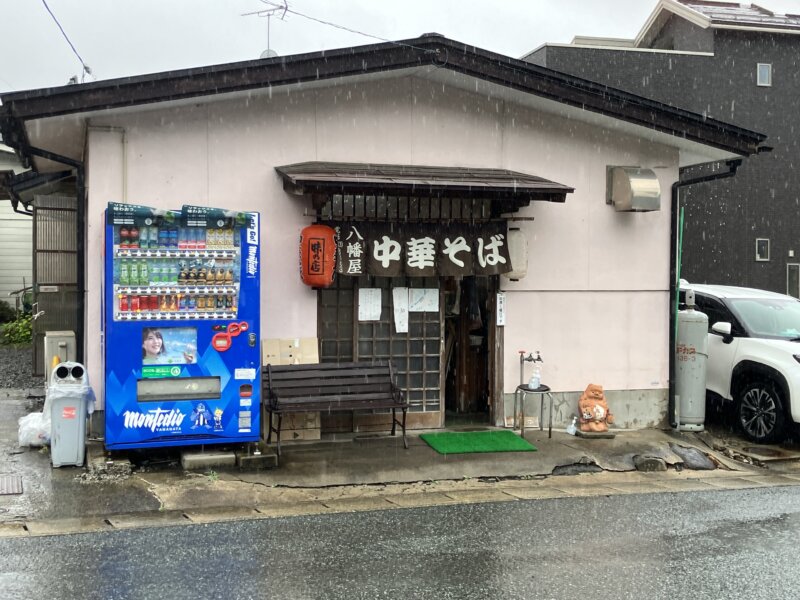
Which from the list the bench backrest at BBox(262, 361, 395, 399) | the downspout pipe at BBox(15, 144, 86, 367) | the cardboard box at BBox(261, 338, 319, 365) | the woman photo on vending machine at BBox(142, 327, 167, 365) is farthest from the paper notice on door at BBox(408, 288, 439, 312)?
the downspout pipe at BBox(15, 144, 86, 367)

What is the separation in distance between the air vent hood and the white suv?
6.56 ft

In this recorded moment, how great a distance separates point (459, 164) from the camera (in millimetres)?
10258

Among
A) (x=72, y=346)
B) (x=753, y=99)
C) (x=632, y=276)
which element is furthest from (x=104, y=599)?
(x=753, y=99)

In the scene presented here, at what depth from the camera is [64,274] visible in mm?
12492

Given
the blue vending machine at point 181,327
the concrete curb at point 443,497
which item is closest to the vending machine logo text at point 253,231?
the blue vending machine at point 181,327

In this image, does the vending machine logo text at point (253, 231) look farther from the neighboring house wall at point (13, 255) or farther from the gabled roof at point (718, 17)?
the neighboring house wall at point (13, 255)

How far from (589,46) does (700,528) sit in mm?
15808

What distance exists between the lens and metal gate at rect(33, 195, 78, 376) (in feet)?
40.1

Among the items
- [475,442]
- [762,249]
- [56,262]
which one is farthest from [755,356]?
[762,249]

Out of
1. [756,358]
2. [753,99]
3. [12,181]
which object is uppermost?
[753,99]

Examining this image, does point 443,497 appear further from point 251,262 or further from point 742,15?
point 742,15

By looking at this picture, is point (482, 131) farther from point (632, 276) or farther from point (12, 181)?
point (12, 181)

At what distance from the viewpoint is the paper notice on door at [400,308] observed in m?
10.1

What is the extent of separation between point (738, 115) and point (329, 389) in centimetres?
1641
